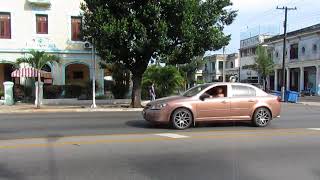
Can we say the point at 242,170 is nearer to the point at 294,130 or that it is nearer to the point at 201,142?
the point at 201,142

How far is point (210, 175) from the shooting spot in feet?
27.7

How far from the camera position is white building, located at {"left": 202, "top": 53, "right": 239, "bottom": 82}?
9600 cm

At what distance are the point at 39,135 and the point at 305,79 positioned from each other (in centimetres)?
5393

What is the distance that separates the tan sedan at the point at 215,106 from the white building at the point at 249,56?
63225 millimetres

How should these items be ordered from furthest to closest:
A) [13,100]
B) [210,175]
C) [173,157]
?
[13,100], [173,157], [210,175]

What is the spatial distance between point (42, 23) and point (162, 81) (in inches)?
389

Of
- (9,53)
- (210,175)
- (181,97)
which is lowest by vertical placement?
(210,175)

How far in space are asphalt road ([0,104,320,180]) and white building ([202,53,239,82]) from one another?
263 feet

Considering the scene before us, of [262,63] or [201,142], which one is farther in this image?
[262,63]

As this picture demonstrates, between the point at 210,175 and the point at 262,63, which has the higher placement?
the point at 262,63

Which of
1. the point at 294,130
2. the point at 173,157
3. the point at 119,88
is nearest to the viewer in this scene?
the point at 173,157

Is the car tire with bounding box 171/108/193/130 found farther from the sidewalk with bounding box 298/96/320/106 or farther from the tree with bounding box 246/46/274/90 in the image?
the tree with bounding box 246/46/274/90

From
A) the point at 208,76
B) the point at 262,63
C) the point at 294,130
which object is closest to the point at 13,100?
the point at 294,130

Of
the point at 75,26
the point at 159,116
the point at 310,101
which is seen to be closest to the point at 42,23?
the point at 75,26
